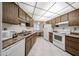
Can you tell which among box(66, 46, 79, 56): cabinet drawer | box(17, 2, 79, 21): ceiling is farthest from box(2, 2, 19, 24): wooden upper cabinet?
box(66, 46, 79, 56): cabinet drawer

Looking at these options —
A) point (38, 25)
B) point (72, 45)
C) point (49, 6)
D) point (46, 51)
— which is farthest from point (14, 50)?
point (38, 25)

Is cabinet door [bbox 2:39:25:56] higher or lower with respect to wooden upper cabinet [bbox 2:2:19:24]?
lower

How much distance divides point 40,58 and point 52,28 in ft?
20.6

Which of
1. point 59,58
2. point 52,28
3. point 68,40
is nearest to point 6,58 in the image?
point 59,58

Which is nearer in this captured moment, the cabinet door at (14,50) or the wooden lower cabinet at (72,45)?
the cabinet door at (14,50)

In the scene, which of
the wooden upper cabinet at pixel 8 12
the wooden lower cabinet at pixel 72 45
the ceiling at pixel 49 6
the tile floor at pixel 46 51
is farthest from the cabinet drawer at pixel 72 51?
the wooden upper cabinet at pixel 8 12

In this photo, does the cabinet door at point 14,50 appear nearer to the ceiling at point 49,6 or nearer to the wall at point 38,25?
the ceiling at point 49,6

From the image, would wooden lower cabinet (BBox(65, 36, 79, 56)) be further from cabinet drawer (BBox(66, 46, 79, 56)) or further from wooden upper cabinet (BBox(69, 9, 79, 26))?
wooden upper cabinet (BBox(69, 9, 79, 26))

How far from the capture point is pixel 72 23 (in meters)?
3.72

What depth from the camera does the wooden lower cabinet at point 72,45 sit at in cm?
293

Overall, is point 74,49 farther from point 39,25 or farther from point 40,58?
point 39,25

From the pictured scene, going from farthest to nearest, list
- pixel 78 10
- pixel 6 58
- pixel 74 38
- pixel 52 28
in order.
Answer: pixel 52 28 → pixel 78 10 → pixel 74 38 → pixel 6 58

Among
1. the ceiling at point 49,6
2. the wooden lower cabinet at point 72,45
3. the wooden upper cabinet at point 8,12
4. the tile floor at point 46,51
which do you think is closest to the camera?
the wooden upper cabinet at point 8,12

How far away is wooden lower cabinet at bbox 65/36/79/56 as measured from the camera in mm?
2928
